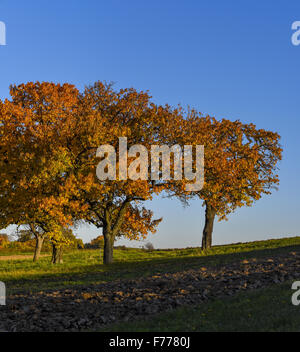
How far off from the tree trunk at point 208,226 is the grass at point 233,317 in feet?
105

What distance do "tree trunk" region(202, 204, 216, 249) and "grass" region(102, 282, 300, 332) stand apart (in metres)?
31.9

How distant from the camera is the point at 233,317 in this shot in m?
14.6

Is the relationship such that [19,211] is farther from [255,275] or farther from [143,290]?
[255,275]

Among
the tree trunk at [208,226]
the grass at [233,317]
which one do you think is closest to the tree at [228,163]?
the tree trunk at [208,226]

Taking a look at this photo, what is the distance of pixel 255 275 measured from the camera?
21.2 meters

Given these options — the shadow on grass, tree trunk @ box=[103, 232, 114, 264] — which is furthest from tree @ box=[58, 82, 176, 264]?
the shadow on grass

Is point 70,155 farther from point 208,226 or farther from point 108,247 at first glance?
point 208,226

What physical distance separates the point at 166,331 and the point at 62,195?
2369cm

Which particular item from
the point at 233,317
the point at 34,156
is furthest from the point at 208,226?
the point at 233,317

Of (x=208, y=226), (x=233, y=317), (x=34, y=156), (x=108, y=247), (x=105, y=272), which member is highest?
(x=34, y=156)

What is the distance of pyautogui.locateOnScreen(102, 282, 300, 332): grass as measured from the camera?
13469 mm

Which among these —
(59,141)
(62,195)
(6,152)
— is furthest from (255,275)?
(6,152)

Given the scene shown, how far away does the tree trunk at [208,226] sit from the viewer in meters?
49.3

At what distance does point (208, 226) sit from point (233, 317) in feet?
115
